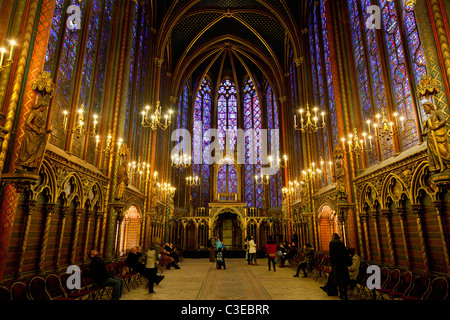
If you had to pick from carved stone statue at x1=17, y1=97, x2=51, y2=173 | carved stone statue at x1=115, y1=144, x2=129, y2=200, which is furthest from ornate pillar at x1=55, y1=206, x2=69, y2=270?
carved stone statue at x1=17, y1=97, x2=51, y2=173

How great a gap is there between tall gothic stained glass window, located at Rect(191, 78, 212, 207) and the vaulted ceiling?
2220 millimetres

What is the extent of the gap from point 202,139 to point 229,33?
37.1 feet

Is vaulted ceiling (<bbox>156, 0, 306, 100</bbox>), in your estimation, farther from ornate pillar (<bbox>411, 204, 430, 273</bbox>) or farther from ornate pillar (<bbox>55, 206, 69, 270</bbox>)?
ornate pillar (<bbox>411, 204, 430, 273</bbox>)

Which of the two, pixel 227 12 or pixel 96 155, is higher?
pixel 227 12

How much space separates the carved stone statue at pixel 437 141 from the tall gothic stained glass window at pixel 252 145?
22730mm

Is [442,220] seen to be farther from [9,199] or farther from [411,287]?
[9,199]

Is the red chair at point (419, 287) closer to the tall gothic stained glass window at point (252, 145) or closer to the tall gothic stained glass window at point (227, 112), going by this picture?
the tall gothic stained glass window at point (252, 145)

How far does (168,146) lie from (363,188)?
16172 millimetres

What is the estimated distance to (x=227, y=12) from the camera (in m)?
23.8

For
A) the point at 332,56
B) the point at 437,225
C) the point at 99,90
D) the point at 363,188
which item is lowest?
the point at 437,225

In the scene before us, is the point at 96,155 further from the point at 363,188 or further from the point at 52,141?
the point at 363,188

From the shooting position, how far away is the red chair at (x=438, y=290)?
5.58 meters

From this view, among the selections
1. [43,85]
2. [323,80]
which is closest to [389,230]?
[323,80]
